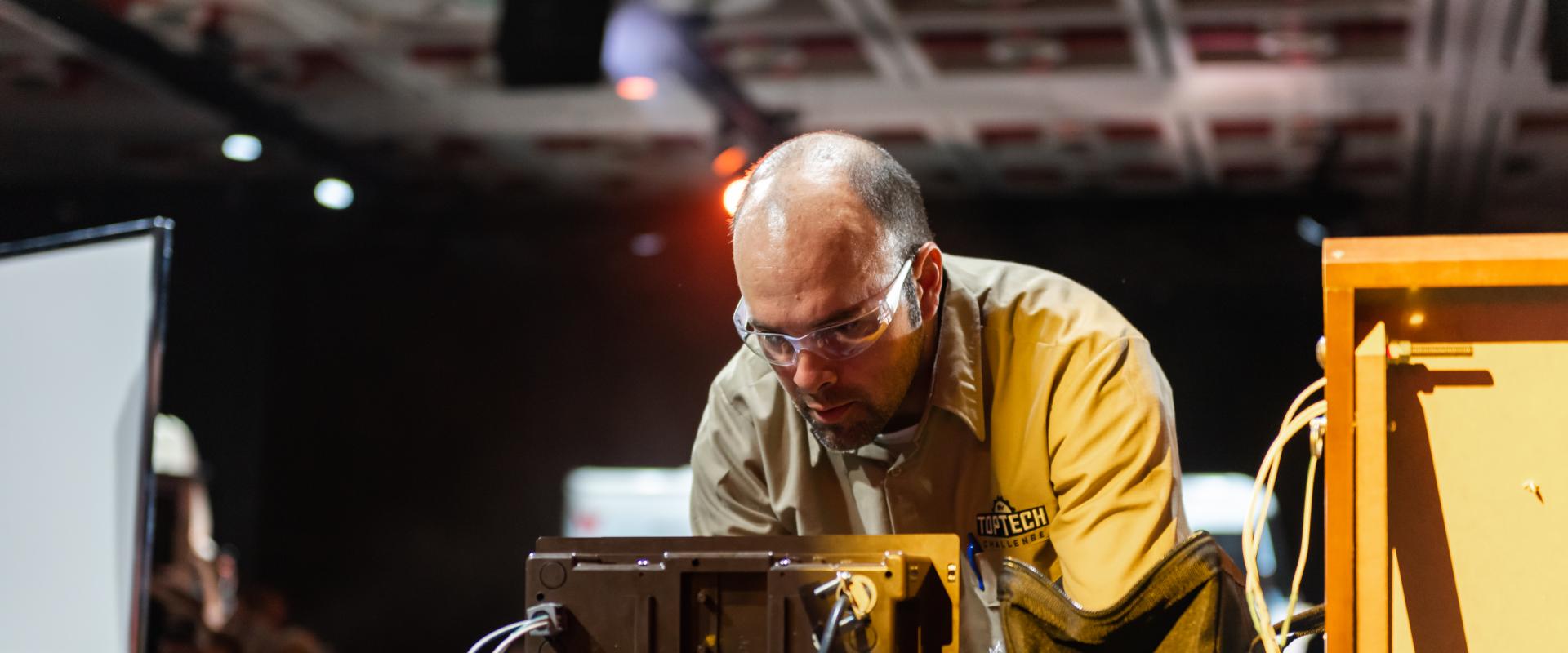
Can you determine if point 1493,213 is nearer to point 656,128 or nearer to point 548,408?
point 656,128

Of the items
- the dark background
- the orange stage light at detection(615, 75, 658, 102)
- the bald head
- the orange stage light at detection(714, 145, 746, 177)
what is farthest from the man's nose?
the dark background

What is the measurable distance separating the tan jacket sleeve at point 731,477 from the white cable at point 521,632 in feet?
1.82

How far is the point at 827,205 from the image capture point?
1.53 meters

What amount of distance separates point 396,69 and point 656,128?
4.76 feet

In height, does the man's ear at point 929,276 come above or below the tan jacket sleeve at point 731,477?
above

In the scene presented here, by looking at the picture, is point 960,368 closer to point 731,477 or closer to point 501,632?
point 731,477

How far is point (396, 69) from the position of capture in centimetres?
654

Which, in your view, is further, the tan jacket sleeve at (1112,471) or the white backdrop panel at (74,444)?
the white backdrop panel at (74,444)

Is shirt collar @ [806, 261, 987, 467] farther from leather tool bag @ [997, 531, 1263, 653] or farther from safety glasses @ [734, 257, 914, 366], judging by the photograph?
leather tool bag @ [997, 531, 1263, 653]

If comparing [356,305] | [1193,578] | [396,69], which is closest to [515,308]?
[356,305]

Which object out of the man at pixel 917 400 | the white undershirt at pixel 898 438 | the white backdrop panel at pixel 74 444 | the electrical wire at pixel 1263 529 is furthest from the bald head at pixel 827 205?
the white backdrop panel at pixel 74 444

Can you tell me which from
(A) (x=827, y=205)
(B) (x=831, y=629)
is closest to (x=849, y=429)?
(A) (x=827, y=205)

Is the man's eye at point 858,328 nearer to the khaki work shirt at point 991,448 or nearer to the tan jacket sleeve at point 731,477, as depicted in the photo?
the khaki work shirt at point 991,448

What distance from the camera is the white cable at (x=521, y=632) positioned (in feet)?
4.16
